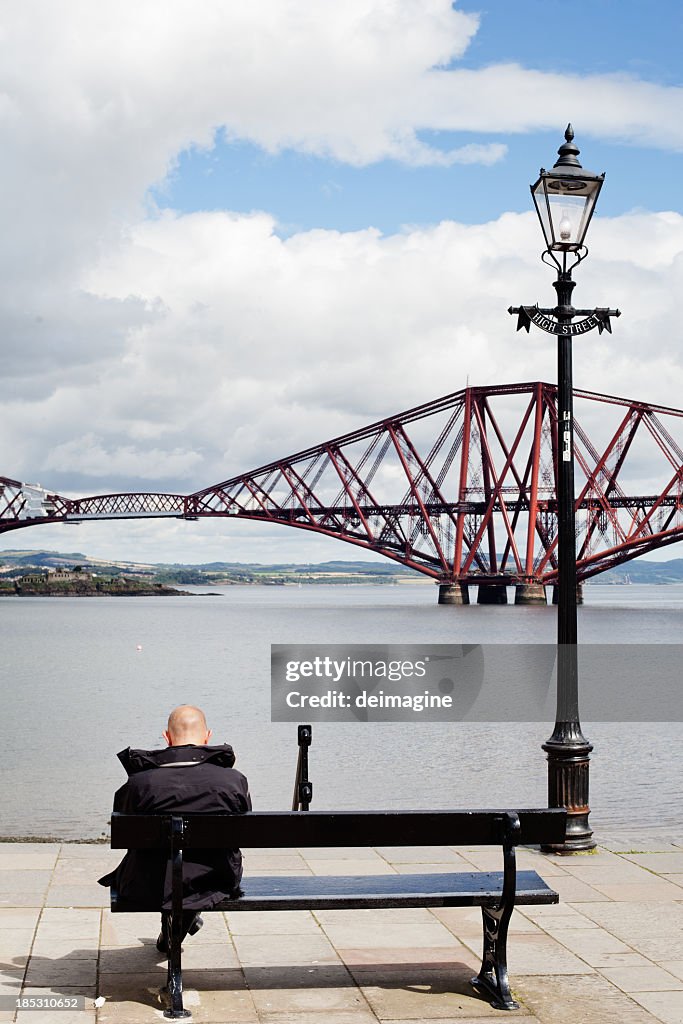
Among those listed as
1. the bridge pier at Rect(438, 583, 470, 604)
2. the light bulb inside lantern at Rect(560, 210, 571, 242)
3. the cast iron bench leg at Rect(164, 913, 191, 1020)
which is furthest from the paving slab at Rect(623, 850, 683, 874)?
the bridge pier at Rect(438, 583, 470, 604)

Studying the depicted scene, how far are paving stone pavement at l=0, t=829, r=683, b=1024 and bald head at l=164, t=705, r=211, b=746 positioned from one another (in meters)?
0.97

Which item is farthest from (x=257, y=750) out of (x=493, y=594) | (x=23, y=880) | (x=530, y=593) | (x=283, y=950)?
(x=493, y=594)

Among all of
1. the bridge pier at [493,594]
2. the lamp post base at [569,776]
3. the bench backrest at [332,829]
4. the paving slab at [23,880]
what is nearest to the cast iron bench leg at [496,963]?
the bench backrest at [332,829]

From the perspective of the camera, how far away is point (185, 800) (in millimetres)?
4828

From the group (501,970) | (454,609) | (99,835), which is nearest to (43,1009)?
(501,970)

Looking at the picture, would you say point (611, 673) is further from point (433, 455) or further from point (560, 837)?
point (433, 455)

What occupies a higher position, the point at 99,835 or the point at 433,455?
the point at 433,455

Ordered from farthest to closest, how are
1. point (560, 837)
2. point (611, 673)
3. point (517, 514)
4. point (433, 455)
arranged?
1. point (433, 455)
2. point (517, 514)
3. point (611, 673)
4. point (560, 837)

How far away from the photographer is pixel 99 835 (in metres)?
11.4

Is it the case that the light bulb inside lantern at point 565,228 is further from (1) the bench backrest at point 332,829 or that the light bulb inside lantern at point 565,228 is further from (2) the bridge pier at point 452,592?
(2) the bridge pier at point 452,592

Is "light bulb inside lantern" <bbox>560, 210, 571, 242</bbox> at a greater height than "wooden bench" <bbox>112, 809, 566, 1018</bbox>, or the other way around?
"light bulb inside lantern" <bbox>560, 210, 571, 242</bbox>

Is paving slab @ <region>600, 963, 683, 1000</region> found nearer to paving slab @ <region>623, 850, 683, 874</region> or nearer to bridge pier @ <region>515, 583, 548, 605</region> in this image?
paving slab @ <region>623, 850, 683, 874</region>

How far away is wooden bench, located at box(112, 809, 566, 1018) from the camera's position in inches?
185

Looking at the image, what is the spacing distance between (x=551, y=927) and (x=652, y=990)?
42.8 inches
